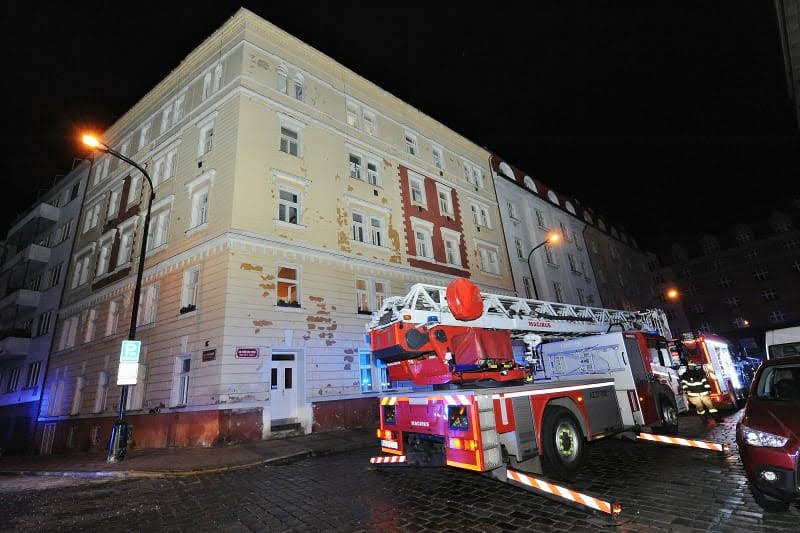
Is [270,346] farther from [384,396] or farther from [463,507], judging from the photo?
[463,507]

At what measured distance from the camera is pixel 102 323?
17.5m

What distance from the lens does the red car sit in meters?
3.98

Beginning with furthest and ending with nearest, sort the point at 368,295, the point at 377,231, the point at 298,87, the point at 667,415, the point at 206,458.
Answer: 1. the point at 377,231
2. the point at 298,87
3. the point at 368,295
4. the point at 667,415
5. the point at 206,458

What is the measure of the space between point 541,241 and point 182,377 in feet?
85.2

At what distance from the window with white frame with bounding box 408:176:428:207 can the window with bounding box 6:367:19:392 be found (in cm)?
2759

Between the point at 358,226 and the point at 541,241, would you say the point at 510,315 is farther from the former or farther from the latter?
the point at 541,241

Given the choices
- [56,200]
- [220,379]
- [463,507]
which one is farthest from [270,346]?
[56,200]

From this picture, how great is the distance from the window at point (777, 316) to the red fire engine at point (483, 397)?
163ft

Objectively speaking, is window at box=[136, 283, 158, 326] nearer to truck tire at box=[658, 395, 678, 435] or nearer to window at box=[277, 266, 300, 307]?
window at box=[277, 266, 300, 307]

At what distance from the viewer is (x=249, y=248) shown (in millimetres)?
13336

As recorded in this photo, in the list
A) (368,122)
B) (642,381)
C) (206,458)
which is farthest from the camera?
(368,122)

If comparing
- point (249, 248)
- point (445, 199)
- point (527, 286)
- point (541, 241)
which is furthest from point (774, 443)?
point (541, 241)

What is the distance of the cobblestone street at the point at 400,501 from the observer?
14.6ft

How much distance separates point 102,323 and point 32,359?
31.3ft
